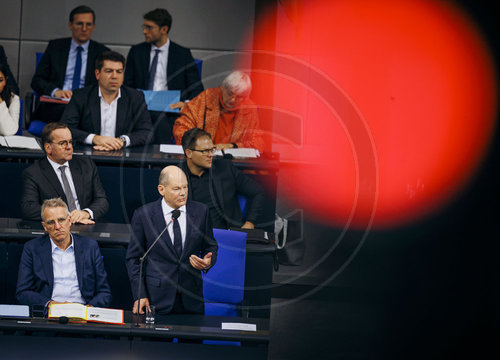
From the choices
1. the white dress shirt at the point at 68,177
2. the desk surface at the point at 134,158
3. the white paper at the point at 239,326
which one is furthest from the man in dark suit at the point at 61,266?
the desk surface at the point at 134,158

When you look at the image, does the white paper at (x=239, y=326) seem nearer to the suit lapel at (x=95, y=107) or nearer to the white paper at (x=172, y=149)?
the white paper at (x=172, y=149)

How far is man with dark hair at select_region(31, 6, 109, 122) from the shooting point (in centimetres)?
519

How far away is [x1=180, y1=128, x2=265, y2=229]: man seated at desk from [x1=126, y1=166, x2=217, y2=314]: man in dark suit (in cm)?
54

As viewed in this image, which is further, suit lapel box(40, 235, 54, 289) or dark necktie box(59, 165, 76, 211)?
dark necktie box(59, 165, 76, 211)

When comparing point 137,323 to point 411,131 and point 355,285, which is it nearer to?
point 411,131

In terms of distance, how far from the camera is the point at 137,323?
8.87 ft

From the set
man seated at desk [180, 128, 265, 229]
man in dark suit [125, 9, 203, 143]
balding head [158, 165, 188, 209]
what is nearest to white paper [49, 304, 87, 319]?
balding head [158, 165, 188, 209]

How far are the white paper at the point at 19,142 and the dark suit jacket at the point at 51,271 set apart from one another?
3.67 feet

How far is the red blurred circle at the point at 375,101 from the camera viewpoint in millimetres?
3215

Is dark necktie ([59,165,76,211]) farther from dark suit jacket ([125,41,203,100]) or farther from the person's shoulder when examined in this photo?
dark suit jacket ([125,41,203,100])

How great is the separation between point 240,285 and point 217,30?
3.58 m

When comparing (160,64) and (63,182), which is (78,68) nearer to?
(160,64)

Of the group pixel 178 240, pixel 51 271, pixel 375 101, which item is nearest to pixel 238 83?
pixel 375 101

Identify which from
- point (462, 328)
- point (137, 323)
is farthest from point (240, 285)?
point (462, 328)
